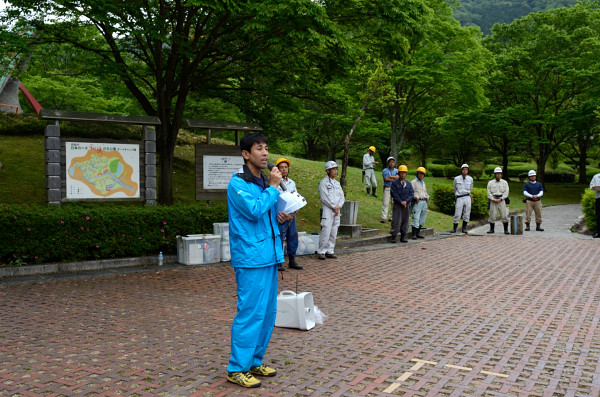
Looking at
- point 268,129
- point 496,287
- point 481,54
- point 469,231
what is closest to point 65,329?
point 496,287

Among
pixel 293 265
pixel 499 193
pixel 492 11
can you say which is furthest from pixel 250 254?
pixel 492 11

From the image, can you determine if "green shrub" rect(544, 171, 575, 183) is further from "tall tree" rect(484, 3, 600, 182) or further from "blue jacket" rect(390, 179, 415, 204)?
"blue jacket" rect(390, 179, 415, 204)

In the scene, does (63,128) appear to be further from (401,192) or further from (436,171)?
(436,171)

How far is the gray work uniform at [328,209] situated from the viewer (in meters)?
11.3

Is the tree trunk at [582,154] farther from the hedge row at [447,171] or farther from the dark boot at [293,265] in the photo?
the dark boot at [293,265]

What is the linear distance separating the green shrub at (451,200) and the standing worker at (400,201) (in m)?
7.72

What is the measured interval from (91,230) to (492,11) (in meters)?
117

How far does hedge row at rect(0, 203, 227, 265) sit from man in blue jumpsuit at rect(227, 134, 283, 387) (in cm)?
617

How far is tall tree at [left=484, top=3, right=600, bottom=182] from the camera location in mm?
30125

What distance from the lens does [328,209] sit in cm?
1132

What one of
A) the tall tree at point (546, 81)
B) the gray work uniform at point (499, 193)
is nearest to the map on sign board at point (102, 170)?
the gray work uniform at point (499, 193)

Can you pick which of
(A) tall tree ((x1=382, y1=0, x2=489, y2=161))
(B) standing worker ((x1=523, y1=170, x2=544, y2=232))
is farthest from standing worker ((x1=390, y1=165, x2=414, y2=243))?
(A) tall tree ((x1=382, y1=0, x2=489, y2=161))

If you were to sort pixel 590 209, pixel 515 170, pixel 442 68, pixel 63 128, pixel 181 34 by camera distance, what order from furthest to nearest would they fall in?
1. pixel 515 170
2. pixel 442 68
3. pixel 63 128
4. pixel 590 209
5. pixel 181 34

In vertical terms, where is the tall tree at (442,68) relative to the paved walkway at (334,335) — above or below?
above
